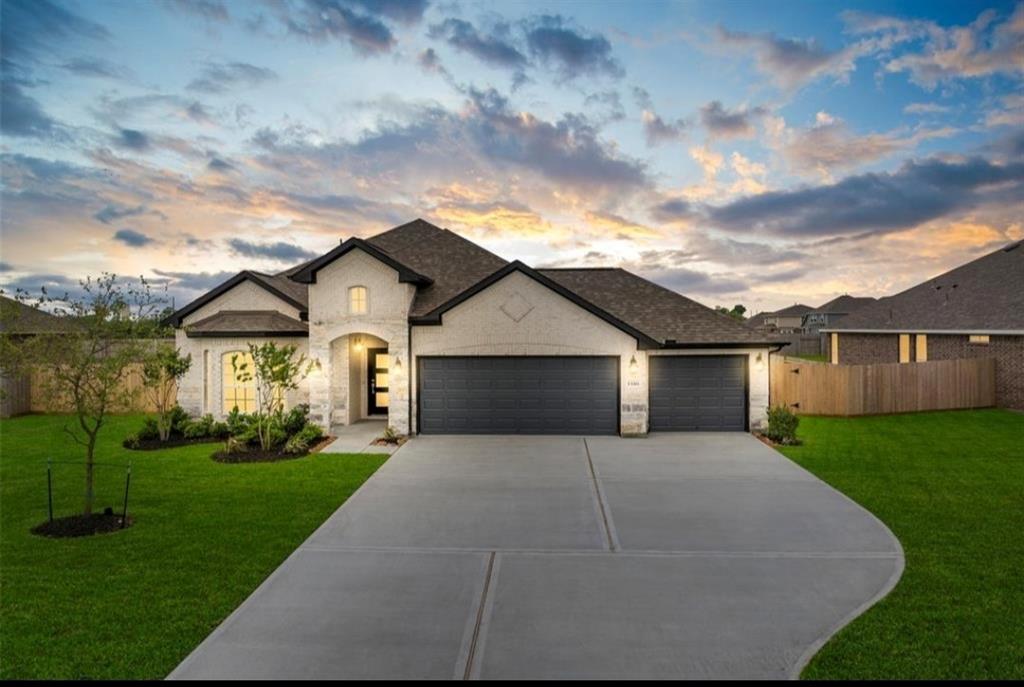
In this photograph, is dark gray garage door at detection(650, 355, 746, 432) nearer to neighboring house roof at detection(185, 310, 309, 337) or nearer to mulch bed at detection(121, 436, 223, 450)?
neighboring house roof at detection(185, 310, 309, 337)

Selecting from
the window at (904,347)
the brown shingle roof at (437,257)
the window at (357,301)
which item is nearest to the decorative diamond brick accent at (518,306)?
the brown shingle roof at (437,257)

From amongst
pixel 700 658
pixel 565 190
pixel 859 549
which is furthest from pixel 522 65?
pixel 700 658

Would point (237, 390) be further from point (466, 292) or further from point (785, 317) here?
point (785, 317)

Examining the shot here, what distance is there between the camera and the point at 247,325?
16.7 metres

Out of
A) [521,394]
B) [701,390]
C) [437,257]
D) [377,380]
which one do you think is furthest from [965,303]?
[377,380]

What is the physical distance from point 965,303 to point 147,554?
2867 centimetres

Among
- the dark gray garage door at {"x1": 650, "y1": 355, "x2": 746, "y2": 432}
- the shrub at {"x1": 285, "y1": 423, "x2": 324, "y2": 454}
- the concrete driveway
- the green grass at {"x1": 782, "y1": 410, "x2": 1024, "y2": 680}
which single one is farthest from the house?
the shrub at {"x1": 285, "y1": 423, "x2": 324, "y2": 454}

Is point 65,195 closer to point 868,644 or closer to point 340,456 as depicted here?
point 340,456

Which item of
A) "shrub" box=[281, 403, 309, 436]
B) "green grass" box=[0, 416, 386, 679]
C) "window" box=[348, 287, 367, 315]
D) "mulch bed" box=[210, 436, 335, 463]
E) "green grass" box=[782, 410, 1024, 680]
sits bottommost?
"green grass" box=[782, 410, 1024, 680]

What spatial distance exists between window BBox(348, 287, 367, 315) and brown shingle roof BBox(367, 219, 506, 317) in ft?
4.78

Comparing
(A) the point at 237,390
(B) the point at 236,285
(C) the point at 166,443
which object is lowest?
(C) the point at 166,443

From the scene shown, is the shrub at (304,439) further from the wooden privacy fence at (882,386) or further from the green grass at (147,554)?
the wooden privacy fence at (882,386)

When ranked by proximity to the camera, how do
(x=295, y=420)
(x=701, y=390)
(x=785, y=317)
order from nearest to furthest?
(x=295, y=420), (x=701, y=390), (x=785, y=317)

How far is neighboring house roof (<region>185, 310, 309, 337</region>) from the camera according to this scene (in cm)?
1644
